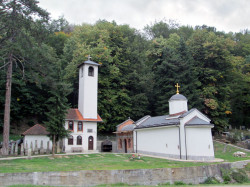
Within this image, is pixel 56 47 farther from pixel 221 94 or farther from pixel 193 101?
pixel 221 94

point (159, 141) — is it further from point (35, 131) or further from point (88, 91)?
point (35, 131)

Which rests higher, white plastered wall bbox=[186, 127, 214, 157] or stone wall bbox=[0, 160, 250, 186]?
white plastered wall bbox=[186, 127, 214, 157]

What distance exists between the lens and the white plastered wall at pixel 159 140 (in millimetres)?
23531

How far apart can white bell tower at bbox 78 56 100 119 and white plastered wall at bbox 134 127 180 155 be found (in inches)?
264

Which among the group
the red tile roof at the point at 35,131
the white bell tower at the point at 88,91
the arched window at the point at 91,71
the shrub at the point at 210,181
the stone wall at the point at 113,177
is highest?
the arched window at the point at 91,71

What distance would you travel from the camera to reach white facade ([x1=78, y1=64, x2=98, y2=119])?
1178 inches

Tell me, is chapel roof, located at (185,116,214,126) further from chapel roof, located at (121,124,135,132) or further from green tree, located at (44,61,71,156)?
green tree, located at (44,61,71,156)

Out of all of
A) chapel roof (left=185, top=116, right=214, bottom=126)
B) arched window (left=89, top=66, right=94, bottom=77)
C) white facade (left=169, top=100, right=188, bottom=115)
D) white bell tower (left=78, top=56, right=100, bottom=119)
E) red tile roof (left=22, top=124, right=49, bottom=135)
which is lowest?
red tile roof (left=22, top=124, right=49, bottom=135)

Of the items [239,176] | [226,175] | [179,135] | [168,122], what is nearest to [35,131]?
[168,122]

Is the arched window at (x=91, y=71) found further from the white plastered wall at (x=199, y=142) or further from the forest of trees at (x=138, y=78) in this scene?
the white plastered wall at (x=199, y=142)

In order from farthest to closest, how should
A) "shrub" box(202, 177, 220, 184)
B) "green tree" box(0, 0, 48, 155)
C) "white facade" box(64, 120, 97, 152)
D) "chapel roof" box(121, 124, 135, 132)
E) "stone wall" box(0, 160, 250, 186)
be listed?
1. "chapel roof" box(121, 124, 135, 132)
2. "white facade" box(64, 120, 97, 152)
3. "green tree" box(0, 0, 48, 155)
4. "shrub" box(202, 177, 220, 184)
5. "stone wall" box(0, 160, 250, 186)

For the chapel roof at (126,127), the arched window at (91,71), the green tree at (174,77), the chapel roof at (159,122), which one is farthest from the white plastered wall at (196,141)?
the arched window at (91,71)

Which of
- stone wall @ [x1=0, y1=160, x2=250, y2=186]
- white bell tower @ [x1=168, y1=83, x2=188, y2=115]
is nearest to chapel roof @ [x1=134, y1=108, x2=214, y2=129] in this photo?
white bell tower @ [x1=168, y1=83, x2=188, y2=115]

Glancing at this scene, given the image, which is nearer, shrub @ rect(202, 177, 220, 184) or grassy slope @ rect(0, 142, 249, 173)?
grassy slope @ rect(0, 142, 249, 173)
